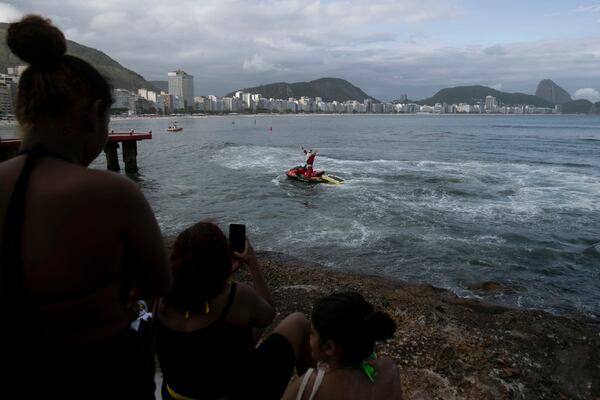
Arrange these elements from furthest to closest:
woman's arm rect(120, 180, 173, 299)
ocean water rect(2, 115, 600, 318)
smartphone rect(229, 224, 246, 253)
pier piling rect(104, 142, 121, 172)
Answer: pier piling rect(104, 142, 121, 172)
ocean water rect(2, 115, 600, 318)
smartphone rect(229, 224, 246, 253)
woman's arm rect(120, 180, 173, 299)

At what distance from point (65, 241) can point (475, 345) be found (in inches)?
260

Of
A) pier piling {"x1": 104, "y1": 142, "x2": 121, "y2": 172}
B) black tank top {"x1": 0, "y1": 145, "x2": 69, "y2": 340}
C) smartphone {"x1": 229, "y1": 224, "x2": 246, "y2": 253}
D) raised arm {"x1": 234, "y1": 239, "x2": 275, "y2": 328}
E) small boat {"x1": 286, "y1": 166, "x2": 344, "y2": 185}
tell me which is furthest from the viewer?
pier piling {"x1": 104, "y1": 142, "x2": 121, "y2": 172}

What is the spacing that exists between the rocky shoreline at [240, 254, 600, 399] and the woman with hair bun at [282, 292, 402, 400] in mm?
2995

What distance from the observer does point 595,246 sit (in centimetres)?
1438

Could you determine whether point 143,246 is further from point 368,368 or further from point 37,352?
point 368,368

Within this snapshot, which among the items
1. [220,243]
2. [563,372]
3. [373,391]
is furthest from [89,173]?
[563,372]

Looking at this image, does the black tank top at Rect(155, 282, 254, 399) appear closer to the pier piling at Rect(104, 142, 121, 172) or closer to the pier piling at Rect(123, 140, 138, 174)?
the pier piling at Rect(104, 142, 121, 172)

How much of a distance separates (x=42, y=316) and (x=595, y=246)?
1656cm

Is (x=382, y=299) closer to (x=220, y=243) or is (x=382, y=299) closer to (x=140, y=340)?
(x=220, y=243)

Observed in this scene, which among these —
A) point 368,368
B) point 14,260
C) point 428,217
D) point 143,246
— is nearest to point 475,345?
point 368,368

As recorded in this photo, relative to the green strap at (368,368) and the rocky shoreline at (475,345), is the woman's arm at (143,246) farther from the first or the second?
the rocky shoreline at (475,345)

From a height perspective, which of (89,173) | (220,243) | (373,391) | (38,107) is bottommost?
(373,391)

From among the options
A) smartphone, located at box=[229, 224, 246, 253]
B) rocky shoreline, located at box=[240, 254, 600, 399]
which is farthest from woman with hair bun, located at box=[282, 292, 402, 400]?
rocky shoreline, located at box=[240, 254, 600, 399]

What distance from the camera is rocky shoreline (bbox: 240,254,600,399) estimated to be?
5.69 m
